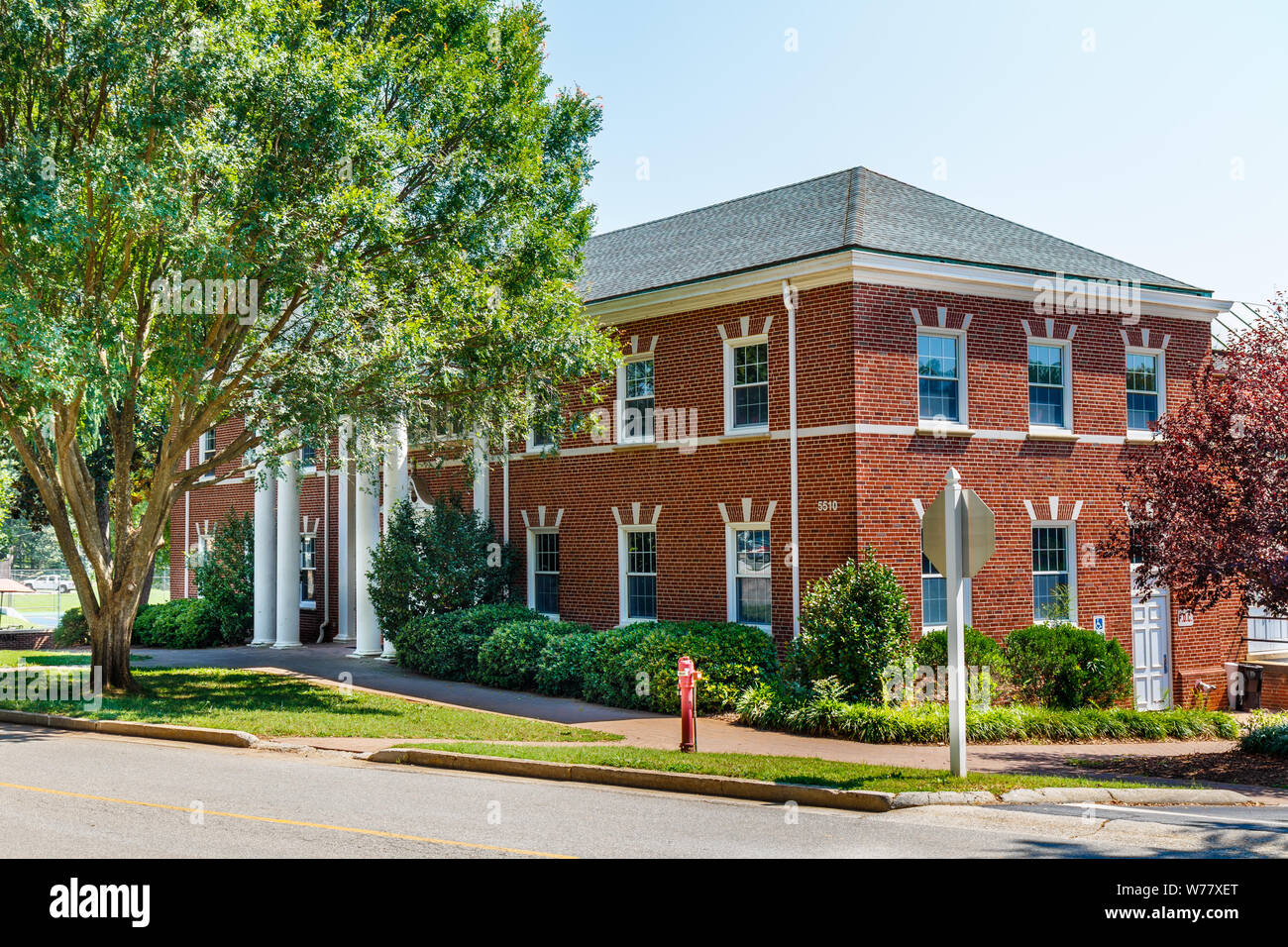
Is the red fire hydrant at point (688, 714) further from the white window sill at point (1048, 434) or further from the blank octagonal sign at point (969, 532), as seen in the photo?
the white window sill at point (1048, 434)

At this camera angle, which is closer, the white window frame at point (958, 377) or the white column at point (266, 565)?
the white window frame at point (958, 377)

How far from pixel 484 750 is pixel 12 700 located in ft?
32.2

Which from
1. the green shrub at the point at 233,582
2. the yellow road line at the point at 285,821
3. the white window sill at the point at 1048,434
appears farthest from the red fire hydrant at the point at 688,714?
the green shrub at the point at 233,582

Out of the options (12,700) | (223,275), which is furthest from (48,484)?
(223,275)

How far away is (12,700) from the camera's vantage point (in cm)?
1945

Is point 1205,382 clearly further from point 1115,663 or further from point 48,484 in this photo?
point 48,484

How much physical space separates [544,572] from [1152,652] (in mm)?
11952

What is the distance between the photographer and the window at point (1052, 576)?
824 inches

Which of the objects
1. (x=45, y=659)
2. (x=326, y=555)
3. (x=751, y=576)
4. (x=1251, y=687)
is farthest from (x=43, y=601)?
(x=1251, y=687)

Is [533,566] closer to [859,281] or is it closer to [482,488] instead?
[482,488]

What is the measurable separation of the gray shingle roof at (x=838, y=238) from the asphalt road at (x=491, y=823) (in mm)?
10555

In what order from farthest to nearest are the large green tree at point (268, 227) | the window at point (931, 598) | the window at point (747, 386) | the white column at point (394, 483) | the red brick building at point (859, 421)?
the white column at point (394, 483), the window at point (747, 386), the window at point (931, 598), the red brick building at point (859, 421), the large green tree at point (268, 227)

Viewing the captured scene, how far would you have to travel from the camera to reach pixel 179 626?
3262 cm

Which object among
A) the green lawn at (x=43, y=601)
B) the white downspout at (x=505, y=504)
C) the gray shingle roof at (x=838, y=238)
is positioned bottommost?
the green lawn at (x=43, y=601)
